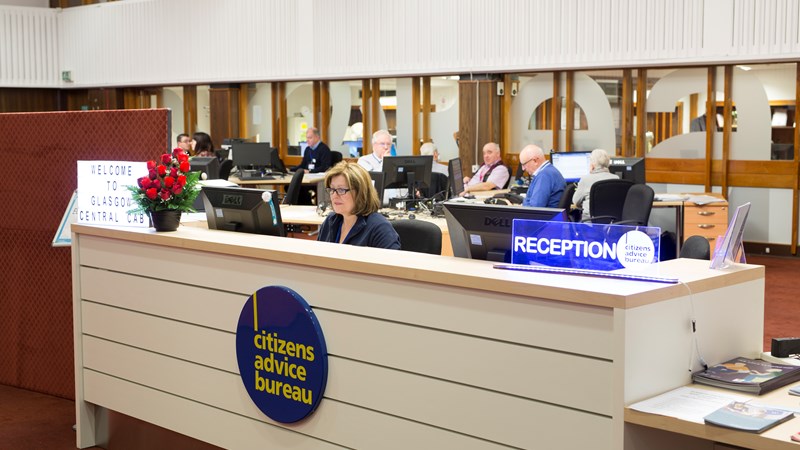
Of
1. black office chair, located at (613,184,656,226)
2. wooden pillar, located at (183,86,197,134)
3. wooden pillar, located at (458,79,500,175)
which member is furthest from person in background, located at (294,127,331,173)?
black office chair, located at (613,184,656,226)

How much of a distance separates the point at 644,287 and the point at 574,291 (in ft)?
0.72

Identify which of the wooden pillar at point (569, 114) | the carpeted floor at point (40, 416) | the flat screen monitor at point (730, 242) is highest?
the wooden pillar at point (569, 114)

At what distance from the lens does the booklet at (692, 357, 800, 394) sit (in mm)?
3027

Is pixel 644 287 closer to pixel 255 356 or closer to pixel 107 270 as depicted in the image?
pixel 255 356

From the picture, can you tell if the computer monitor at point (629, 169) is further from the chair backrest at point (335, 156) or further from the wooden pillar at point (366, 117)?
the wooden pillar at point (366, 117)

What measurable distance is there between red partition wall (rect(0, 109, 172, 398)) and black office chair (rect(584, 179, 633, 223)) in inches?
160

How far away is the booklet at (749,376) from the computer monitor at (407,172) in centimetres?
539

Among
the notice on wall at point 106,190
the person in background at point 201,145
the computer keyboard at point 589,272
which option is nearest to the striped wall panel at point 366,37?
the person in background at point 201,145

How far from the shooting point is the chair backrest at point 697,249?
431 centimetres

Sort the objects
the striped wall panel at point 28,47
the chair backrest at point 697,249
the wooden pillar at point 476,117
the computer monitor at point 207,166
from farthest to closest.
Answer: the striped wall panel at point 28,47, the wooden pillar at point 476,117, the computer monitor at point 207,166, the chair backrest at point 697,249

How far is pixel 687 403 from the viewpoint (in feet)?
9.50

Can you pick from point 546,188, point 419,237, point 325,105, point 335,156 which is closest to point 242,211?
point 419,237

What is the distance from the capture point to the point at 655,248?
3123mm

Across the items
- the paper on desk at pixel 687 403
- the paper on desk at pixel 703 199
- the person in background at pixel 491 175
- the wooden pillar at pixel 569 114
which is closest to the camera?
the paper on desk at pixel 687 403
